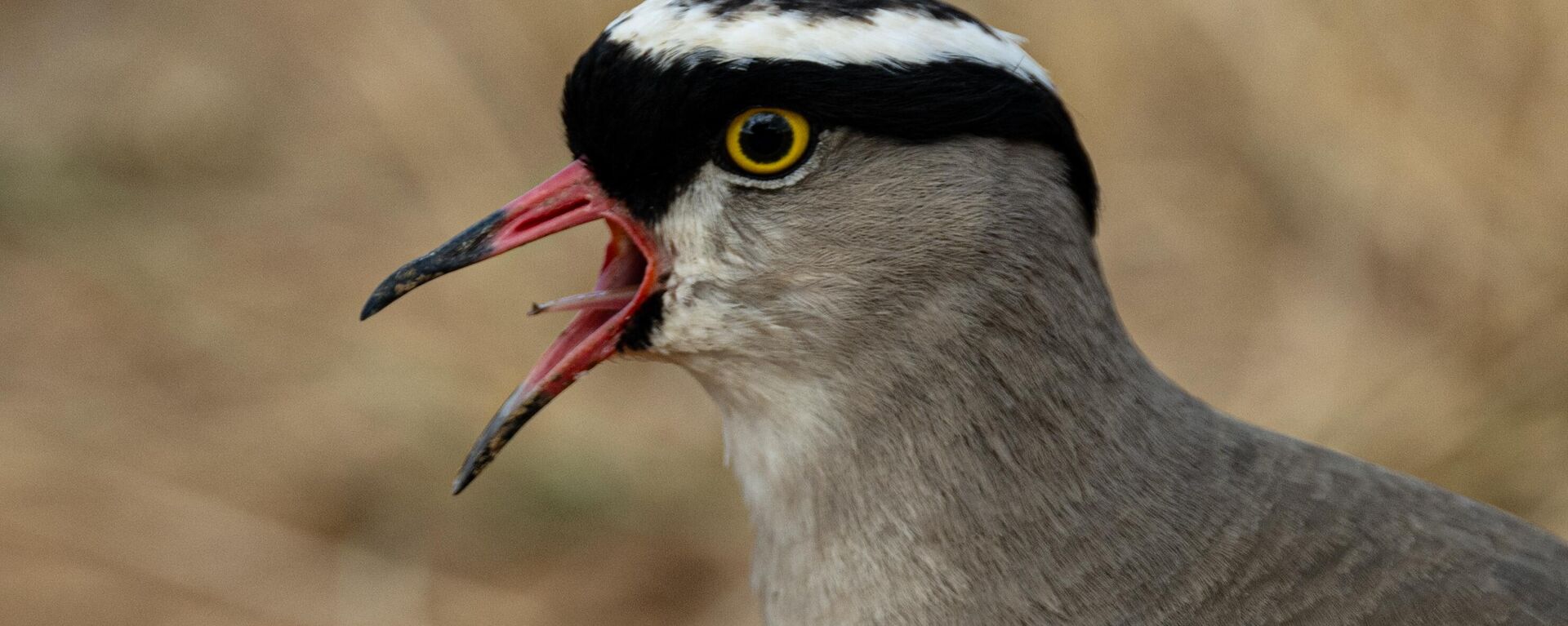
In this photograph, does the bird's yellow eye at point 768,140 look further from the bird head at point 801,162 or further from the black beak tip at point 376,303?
the black beak tip at point 376,303

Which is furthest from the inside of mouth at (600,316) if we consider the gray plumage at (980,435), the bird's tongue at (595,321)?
the gray plumage at (980,435)

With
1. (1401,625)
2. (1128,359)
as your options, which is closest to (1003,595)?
(1128,359)

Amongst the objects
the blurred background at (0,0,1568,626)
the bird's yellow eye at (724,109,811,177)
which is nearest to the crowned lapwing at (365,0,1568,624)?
the bird's yellow eye at (724,109,811,177)

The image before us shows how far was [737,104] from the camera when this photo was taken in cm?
206

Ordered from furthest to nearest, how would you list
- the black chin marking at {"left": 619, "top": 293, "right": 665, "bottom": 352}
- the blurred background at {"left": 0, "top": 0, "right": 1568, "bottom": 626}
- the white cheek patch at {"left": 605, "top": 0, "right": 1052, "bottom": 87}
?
the blurred background at {"left": 0, "top": 0, "right": 1568, "bottom": 626} → the black chin marking at {"left": 619, "top": 293, "right": 665, "bottom": 352} → the white cheek patch at {"left": 605, "top": 0, "right": 1052, "bottom": 87}

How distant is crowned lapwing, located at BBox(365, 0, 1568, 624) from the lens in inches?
81.5

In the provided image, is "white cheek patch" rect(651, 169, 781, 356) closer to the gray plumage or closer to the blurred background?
the gray plumage

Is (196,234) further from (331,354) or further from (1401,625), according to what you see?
(1401,625)

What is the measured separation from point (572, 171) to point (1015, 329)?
0.72 m

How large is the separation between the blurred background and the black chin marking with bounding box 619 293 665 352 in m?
2.39

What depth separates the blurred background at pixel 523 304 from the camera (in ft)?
14.7

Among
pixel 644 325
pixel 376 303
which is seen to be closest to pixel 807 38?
pixel 644 325

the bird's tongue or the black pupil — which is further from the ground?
the black pupil

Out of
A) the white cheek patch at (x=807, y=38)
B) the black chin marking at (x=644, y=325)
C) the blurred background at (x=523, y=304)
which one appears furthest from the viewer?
the blurred background at (x=523, y=304)
